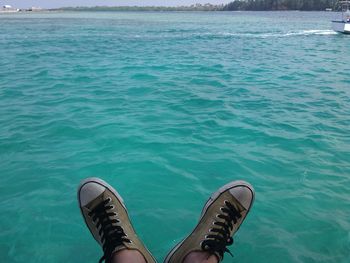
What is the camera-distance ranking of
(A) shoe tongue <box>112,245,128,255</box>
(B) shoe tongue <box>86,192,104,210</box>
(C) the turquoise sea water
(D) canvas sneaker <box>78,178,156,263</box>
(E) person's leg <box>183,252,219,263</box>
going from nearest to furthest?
(E) person's leg <box>183,252,219,263</box> < (A) shoe tongue <box>112,245,128,255</box> < (D) canvas sneaker <box>78,178,156,263</box> < (B) shoe tongue <box>86,192,104,210</box> < (C) the turquoise sea water

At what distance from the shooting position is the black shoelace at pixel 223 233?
2270 mm

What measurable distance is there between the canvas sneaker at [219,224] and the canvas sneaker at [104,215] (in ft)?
0.92

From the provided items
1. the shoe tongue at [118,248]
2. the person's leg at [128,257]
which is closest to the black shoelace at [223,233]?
the person's leg at [128,257]

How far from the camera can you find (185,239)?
242 centimetres

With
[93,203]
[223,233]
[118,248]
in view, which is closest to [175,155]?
[93,203]

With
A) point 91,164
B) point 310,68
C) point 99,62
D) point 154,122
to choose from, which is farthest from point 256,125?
point 99,62

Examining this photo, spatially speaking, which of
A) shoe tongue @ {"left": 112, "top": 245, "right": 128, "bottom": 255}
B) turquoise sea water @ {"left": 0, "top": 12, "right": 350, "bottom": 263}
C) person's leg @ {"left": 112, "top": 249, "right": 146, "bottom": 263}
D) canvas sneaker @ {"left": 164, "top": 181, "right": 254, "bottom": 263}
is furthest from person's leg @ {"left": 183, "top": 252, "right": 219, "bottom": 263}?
turquoise sea water @ {"left": 0, "top": 12, "right": 350, "bottom": 263}

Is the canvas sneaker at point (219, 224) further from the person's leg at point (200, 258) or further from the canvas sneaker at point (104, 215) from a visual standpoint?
the canvas sneaker at point (104, 215)

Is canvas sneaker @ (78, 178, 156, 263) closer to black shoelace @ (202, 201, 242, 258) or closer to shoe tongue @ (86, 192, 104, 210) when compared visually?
shoe tongue @ (86, 192, 104, 210)

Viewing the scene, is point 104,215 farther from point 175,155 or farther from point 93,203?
point 175,155

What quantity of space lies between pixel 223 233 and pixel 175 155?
7.42 ft

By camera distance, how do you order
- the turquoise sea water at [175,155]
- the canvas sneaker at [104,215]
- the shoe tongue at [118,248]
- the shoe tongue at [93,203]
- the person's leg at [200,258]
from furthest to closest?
the turquoise sea water at [175,155], the shoe tongue at [93,203], the canvas sneaker at [104,215], the shoe tongue at [118,248], the person's leg at [200,258]

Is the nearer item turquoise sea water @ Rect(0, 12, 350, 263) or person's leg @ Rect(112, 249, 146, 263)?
person's leg @ Rect(112, 249, 146, 263)

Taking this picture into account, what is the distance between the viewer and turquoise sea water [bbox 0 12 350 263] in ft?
10.3
